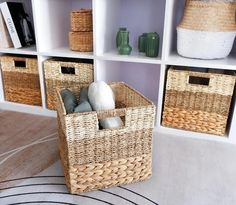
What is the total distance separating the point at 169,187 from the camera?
0.87 m

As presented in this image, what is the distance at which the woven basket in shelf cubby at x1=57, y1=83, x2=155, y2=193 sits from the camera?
772mm

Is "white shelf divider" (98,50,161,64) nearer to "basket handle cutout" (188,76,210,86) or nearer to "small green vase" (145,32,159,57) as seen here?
"small green vase" (145,32,159,57)

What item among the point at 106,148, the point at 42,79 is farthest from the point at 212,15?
the point at 42,79

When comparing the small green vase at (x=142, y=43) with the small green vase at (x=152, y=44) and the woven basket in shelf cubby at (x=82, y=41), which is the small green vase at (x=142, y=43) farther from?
the woven basket in shelf cubby at (x=82, y=41)

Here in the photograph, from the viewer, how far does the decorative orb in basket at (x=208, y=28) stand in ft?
3.49

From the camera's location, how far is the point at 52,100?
1.37m

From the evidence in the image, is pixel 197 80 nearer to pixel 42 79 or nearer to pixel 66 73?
pixel 66 73

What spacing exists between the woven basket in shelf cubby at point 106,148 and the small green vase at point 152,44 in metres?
0.39

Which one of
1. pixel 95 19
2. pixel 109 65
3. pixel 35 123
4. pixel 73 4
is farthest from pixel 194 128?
pixel 73 4

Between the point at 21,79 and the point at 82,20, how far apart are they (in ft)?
1.60

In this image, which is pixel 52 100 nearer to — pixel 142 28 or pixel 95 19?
pixel 95 19

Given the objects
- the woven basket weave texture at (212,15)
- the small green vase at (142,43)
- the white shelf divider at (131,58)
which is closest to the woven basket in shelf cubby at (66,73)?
the white shelf divider at (131,58)

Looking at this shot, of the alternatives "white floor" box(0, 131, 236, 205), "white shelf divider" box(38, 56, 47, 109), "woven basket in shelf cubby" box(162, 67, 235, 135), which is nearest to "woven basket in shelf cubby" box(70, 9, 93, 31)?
"white shelf divider" box(38, 56, 47, 109)

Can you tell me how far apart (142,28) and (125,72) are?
0.28 m
